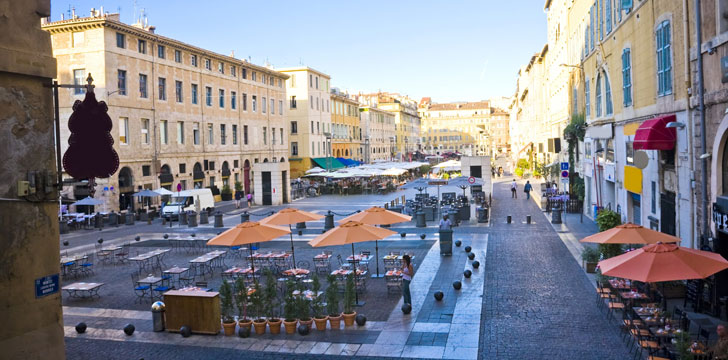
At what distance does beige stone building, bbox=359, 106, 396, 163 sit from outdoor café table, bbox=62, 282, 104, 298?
79.3 meters

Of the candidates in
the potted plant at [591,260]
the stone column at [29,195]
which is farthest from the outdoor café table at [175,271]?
the potted plant at [591,260]

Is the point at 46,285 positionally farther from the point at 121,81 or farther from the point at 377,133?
the point at 377,133

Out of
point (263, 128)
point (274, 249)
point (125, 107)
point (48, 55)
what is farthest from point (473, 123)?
point (48, 55)

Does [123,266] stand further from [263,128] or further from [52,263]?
[263,128]

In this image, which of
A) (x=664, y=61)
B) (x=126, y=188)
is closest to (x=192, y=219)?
(x=126, y=188)

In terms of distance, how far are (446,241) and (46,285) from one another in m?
14.6

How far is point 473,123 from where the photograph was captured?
170625 mm

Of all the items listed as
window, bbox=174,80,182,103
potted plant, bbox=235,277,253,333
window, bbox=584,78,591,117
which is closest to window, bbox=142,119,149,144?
window, bbox=174,80,182,103

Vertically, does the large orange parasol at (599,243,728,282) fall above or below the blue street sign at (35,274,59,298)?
below

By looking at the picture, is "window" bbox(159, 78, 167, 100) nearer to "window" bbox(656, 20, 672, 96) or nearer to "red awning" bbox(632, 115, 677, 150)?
"window" bbox(656, 20, 672, 96)

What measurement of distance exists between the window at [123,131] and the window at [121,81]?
188 centimetres

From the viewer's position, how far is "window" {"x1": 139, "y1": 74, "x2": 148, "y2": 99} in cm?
4159

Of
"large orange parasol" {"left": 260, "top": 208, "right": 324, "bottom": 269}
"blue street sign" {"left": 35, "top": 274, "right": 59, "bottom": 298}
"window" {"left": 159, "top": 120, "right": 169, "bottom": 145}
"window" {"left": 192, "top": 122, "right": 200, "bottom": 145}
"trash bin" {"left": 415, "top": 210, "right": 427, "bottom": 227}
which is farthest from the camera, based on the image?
"window" {"left": 192, "top": 122, "right": 200, "bottom": 145}

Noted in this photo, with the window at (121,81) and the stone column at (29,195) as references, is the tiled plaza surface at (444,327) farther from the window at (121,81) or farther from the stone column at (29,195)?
the window at (121,81)
